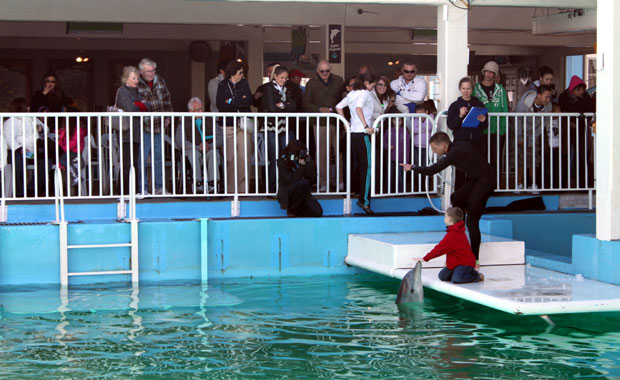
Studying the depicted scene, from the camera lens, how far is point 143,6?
631 inches

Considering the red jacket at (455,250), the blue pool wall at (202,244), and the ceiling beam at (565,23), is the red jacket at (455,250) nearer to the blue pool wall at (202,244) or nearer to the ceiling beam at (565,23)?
the blue pool wall at (202,244)

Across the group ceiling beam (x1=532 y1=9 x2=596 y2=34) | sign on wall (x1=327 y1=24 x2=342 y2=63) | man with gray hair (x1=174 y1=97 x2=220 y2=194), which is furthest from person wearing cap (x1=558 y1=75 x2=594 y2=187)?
man with gray hair (x1=174 y1=97 x2=220 y2=194)

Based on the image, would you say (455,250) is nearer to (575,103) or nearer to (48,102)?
(575,103)

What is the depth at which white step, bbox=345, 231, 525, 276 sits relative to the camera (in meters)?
10.7

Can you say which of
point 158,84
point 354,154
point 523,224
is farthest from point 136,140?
point 523,224

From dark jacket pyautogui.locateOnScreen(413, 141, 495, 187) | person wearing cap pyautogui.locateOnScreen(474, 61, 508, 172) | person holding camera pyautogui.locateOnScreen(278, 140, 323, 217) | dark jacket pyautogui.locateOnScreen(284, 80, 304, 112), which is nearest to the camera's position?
dark jacket pyautogui.locateOnScreen(413, 141, 495, 187)

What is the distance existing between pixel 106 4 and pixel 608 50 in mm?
8832

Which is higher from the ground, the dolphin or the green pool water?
the dolphin

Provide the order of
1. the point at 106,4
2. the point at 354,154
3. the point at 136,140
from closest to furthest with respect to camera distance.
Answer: the point at 136,140
the point at 354,154
the point at 106,4

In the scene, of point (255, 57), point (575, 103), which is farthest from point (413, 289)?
point (255, 57)

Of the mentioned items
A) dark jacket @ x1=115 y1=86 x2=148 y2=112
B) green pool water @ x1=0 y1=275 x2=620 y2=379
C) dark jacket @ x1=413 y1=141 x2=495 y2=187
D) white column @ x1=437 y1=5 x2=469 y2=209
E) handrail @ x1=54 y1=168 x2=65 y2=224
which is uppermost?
white column @ x1=437 y1=5 x2=469 y2=209

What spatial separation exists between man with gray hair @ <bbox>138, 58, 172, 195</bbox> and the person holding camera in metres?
1.40

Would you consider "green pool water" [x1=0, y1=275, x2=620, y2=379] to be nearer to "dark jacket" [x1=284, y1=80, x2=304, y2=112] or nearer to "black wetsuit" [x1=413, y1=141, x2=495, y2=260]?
"black wetsuit" [x1=413, y1=141, x2=495, y2=260]

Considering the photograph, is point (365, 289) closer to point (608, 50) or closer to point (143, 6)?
point (608, 50)
